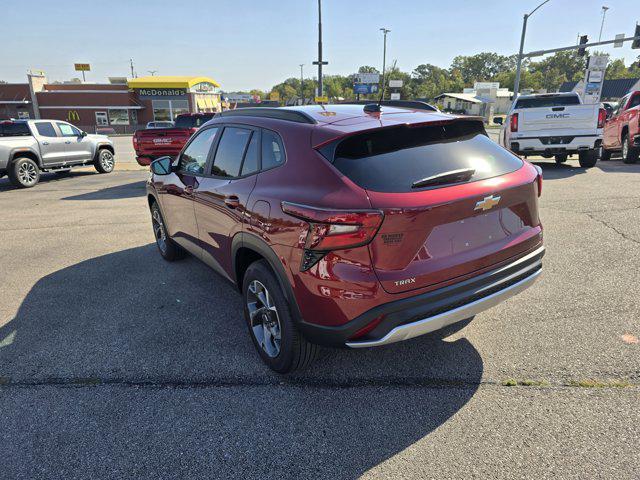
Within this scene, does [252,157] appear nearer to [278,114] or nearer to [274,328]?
[278,114]

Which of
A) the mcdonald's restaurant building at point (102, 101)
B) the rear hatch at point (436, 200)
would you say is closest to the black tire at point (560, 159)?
the rear hatch at point (436, 200)

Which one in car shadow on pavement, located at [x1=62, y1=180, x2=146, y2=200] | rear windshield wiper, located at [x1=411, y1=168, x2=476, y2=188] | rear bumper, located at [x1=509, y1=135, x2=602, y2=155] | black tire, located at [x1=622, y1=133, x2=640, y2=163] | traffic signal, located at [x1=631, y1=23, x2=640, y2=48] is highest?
traffic signal, located at [x1=631, y1=23, x2=640, y2=48]

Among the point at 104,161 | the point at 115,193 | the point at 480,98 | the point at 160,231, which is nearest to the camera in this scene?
the point at 160,231

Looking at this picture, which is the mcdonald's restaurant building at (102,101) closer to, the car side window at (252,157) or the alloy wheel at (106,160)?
the alloy wheel at (106,160)

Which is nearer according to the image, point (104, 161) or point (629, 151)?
point (629, 151)

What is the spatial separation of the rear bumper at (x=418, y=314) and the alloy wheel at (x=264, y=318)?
1.41ft

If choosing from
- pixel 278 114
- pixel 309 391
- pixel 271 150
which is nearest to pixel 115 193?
pixel 278 114

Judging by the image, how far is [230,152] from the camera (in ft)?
11.9

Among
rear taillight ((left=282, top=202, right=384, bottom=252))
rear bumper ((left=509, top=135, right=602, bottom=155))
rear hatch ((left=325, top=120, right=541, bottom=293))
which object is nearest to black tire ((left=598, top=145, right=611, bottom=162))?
rear bumper ((left=509, top=135, right=602, bottom=155))

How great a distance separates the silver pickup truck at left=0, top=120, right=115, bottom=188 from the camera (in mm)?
11758

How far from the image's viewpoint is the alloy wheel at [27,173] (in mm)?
11922

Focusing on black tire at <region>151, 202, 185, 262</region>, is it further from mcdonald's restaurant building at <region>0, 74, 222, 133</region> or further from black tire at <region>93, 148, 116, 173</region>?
mcdonald's restaurant building at <region>0, 74, 222, 133</region>

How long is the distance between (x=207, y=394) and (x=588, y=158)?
12.1 metres

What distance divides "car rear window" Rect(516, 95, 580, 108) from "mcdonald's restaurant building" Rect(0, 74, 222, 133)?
42.4 metres
